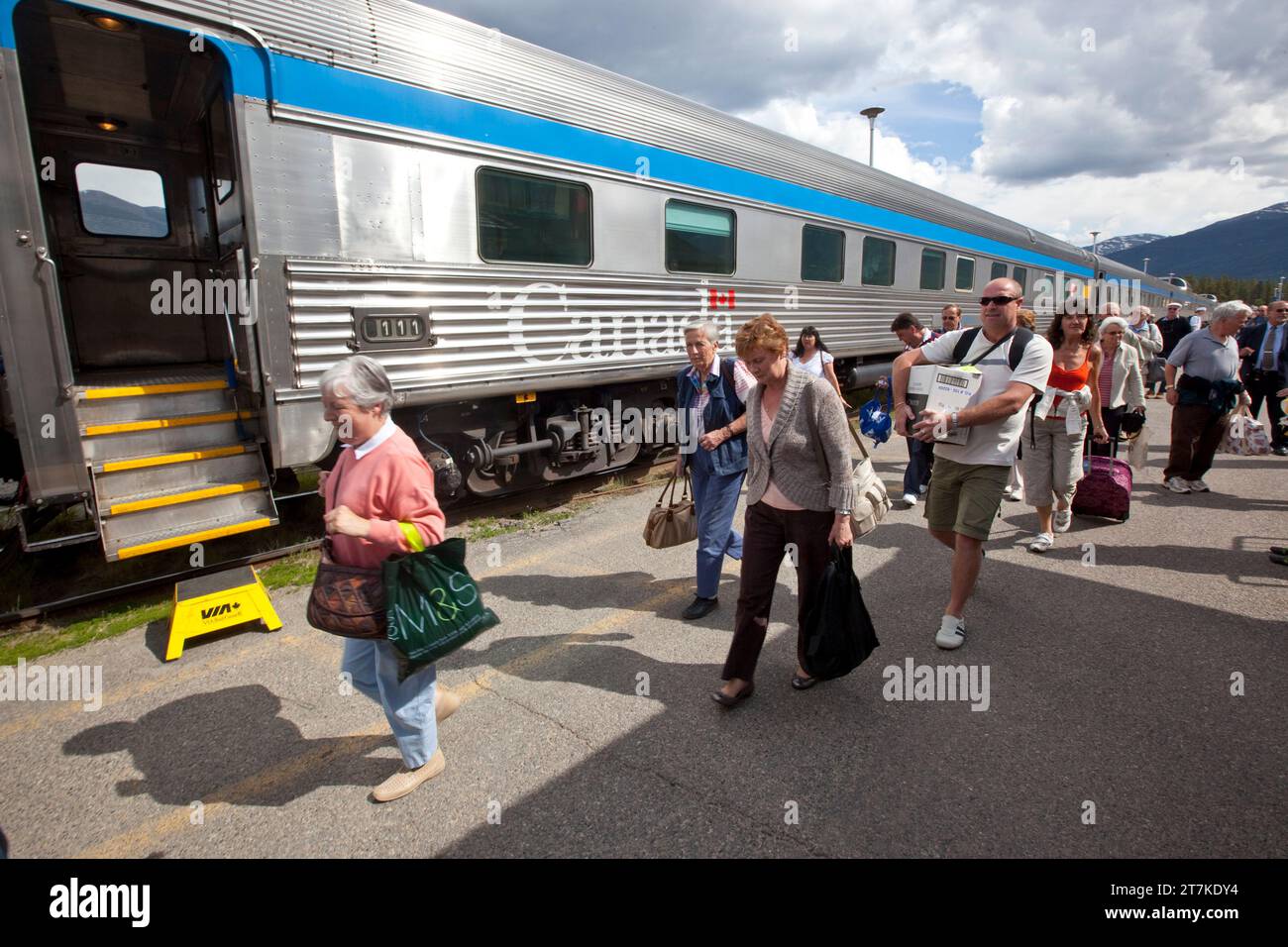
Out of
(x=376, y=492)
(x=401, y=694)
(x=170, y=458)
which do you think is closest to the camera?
(x=376, y=492)

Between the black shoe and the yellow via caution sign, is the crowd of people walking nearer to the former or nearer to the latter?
the black shoe

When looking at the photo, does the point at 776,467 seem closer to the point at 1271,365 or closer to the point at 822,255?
the point at 822,255

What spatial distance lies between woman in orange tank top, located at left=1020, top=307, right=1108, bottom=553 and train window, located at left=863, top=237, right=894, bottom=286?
5372 millimetres

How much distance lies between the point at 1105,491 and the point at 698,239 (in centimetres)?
435

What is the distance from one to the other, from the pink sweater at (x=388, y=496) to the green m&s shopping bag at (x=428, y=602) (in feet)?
0.23

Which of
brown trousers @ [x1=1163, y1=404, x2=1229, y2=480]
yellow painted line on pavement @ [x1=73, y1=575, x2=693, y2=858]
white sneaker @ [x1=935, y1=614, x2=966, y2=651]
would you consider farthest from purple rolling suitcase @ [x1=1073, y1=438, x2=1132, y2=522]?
yellow painted line on pavement @ [x1=73, y1=575, x2=693, y2=858]

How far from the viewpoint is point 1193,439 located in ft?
21.8

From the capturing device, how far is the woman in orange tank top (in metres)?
4.87

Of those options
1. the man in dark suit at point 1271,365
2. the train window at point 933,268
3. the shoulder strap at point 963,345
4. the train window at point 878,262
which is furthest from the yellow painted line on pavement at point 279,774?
the train window at point 933,268

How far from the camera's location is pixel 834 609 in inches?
121

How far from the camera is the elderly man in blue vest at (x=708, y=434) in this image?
157 inches

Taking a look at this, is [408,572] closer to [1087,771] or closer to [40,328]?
[1087,771]

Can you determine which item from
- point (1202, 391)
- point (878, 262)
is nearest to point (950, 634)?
point (1202, 391)
